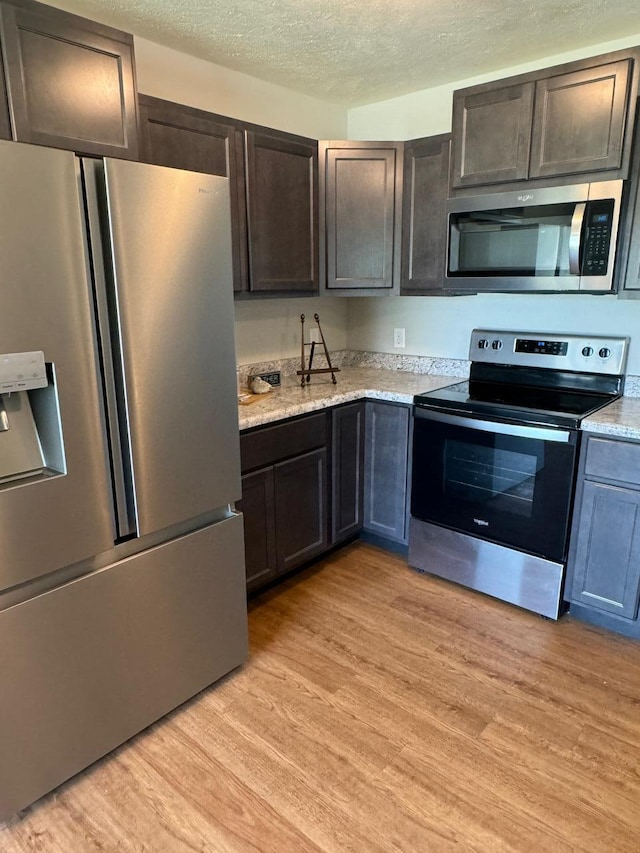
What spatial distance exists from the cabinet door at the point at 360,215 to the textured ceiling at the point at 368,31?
0.38 metres

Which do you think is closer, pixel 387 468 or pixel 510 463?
Result: pixel 510 463

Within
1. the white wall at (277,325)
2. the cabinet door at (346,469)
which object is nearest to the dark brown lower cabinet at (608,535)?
the cabinet door at (346,469)

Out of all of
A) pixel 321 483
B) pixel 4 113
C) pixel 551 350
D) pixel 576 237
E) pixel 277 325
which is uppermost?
pixel 4 113

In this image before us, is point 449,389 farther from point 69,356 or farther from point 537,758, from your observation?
point 69,356

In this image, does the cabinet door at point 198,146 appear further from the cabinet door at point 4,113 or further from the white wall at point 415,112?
the white wall at point 415,112

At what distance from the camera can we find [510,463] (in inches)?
96.3

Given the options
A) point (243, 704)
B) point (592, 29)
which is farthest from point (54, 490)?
point (592, 29)

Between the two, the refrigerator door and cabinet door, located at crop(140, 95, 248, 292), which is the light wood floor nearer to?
the refrigerator door

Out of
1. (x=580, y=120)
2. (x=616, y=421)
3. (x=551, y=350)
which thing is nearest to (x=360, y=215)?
(x=580, y=120)

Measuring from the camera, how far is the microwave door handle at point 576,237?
7.32ft

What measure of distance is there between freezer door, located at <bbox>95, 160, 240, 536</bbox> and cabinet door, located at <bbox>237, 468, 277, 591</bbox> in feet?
1.59

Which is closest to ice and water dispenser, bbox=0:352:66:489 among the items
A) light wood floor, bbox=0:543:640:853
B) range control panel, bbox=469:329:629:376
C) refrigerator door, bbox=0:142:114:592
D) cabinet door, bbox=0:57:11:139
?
refrigerator door, bbox=0:142:114:592

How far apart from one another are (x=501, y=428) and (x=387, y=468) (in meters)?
0.68

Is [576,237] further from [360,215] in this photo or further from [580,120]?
[360,215]
